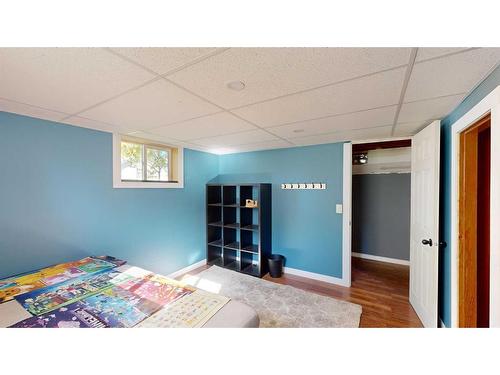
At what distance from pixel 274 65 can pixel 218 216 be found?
10.0ft

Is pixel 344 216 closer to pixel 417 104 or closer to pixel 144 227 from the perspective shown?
pixel 417 104

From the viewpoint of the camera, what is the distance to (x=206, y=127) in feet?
6.89

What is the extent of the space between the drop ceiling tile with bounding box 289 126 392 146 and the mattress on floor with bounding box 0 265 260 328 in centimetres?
211

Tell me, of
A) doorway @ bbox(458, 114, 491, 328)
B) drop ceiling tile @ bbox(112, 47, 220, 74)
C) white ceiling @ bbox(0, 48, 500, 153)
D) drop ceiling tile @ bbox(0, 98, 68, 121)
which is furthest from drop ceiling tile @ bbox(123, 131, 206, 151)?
doorway @ bbox(458, 114, 491, 328)

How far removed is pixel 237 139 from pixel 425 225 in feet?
7.38

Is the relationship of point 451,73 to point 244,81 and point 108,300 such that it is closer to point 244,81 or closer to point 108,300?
point 244,81

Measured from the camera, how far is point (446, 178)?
5.79 ft

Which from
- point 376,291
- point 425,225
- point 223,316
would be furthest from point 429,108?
point 376,291

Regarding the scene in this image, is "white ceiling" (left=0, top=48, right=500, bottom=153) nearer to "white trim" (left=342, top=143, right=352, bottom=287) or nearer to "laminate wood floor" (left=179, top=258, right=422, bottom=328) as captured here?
"white trim" (left=342, top=143, right=352, bottom=287)

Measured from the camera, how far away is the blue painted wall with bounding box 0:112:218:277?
1.64 meters

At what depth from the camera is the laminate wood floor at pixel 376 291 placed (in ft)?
6.73

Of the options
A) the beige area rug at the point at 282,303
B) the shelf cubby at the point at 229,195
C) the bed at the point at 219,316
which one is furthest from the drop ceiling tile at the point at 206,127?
the beige area rug at the point at 282,303

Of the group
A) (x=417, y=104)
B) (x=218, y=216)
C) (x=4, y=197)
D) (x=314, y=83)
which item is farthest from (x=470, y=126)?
(x=4, y=197)

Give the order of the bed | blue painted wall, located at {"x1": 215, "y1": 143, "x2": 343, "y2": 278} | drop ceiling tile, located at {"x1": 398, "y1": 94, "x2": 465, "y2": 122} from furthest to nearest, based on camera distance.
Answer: blue painted wall, located at {"x1": 215, "y1": 143, "x2": 343, "y2": 278} → drop ceiling tile, located at {"x1": 398, "y1": 94, "x2": 465, "y2": 122} → the bed
